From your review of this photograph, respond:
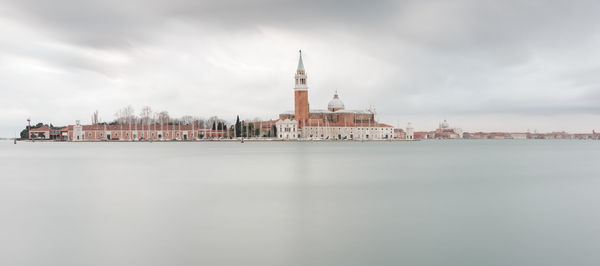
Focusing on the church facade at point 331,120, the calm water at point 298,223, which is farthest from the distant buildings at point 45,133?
the calm water at point 298,223

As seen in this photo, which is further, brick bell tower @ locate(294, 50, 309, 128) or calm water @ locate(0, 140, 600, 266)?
brick bell tower @ locate(294, 50, 309, 128)

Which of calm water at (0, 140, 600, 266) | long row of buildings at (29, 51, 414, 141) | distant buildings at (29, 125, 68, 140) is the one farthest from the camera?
distant buildings at (29, 125, 68, 140)

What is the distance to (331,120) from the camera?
94.8m

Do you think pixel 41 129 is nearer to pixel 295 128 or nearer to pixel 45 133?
pixel 45 133

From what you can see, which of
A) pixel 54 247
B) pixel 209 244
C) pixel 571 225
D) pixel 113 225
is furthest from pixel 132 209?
pixel 571 225

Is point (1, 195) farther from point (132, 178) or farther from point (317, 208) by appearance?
point (317, 208)

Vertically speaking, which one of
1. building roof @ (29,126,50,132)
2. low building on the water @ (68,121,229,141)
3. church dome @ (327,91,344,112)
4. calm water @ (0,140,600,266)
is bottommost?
calm water @ (0,140,600,266)

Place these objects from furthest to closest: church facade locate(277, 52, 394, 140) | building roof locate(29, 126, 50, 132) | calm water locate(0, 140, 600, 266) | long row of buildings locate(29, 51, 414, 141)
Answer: building roof locate(29, 126, 50, 132)
church facade locate(277, 52, 394, 140)
long row of buildings locate(29, 51, 414, 141)
calm water locate(0, 140, 600, 266)

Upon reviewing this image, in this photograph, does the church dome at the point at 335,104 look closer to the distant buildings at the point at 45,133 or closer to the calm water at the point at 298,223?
the distant buildings at the point at 45,133

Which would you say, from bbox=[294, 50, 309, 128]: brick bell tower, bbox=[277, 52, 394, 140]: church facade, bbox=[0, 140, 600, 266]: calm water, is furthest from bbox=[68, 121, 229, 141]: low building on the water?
bbox=[0, 140, 600, 266]: calm water

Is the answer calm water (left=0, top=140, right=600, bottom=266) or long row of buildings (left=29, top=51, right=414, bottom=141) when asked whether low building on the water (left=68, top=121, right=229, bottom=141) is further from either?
calm water (left=0, top=140, right=600, bottom=266)

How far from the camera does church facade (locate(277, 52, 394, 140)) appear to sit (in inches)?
3442

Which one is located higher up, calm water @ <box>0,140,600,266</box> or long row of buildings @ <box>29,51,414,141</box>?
long row of buildings @ <box>29,51,414,141</box>

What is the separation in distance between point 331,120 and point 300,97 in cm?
1057
